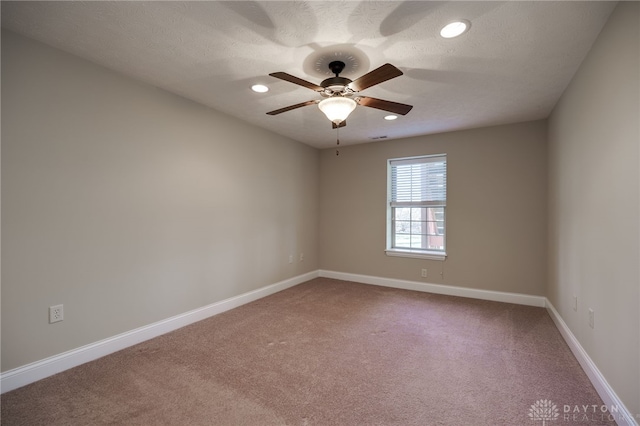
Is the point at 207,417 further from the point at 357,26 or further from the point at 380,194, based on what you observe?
the point at 380,194

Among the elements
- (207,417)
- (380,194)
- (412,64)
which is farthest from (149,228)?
(380,194)

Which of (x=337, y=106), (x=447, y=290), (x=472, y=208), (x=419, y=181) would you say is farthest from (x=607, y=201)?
(x=419, y=181)

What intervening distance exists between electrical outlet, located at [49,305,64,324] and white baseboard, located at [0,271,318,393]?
272 millimetres

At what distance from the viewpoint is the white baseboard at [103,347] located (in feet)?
6.70

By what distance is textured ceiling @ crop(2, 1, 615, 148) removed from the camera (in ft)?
5.86

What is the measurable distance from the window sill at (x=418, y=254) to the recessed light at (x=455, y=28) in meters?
3.18

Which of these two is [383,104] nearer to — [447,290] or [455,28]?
[455,28]

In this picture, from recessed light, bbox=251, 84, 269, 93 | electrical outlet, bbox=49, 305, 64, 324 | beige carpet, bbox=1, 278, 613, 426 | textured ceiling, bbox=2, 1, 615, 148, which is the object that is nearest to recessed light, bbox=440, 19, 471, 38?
textured ceiling, bbox=2, 1, 615, 148

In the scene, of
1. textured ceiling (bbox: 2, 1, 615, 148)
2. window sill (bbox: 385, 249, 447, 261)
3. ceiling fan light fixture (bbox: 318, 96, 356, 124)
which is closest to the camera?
textured ceiling (bbox: 2, 1, 615, 148)

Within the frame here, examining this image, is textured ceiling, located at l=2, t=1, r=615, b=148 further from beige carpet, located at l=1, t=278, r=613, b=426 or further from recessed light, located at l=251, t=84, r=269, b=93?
beige carpet, located at l=1, t=278, r=613, b=426

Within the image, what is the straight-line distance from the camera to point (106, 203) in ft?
8.31

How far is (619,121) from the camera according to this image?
5.74 ft

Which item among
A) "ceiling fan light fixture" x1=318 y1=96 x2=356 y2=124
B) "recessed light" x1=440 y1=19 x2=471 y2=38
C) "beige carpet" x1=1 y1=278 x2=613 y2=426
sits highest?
"recessed light" x1=440 y1=19 x2=471 y2=38

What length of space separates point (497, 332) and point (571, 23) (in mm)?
2666
